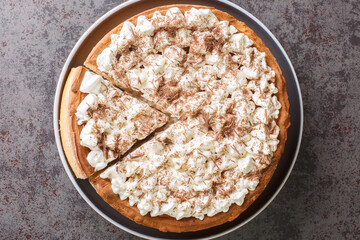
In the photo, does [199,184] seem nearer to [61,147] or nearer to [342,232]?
[61,147]

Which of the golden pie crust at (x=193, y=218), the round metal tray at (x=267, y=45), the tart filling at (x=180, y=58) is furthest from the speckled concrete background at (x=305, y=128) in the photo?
the tart filling at (x=180, y=58)

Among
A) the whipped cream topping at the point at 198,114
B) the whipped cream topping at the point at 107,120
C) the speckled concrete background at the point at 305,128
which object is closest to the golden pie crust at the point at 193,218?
the whipped cream topping at the point at 198,114

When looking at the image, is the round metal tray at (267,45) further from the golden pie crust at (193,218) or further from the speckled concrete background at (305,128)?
the speckled concrete background at (305,128)

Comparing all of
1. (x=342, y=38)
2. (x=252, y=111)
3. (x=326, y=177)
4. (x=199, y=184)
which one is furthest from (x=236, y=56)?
(x=326, y=177)

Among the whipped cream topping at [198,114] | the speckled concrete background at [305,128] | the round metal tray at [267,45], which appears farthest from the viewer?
the speckled concrete background at [305,128]

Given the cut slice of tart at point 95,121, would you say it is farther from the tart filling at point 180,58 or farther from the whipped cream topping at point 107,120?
the tart filling at point 180,58

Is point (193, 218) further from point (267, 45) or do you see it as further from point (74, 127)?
point (267, 45)

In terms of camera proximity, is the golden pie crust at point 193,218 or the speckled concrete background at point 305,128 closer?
the golden pie crust at point 193,218

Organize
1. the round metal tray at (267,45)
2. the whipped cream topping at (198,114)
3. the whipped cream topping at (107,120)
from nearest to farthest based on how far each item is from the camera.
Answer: the whipped cream topping at (107,120)
the whipped cream topping at (198,114)
the round metal tray at (267,45)
